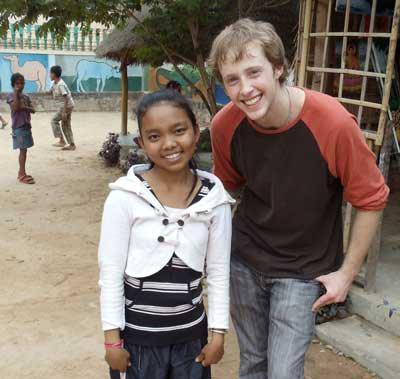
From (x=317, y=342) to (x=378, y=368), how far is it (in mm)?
455

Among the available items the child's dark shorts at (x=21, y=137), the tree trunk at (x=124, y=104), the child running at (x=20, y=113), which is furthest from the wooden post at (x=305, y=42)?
the tree trunk at (x=124, y=104)

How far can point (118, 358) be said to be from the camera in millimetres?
1745

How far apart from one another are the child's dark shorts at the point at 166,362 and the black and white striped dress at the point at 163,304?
0.03m

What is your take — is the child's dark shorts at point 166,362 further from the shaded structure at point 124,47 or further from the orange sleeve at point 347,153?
the shaded structure at point 124,47

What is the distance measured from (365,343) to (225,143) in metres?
1.89

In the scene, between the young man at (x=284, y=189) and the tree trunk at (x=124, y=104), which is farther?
the tree trunk at (x=124, y=104)

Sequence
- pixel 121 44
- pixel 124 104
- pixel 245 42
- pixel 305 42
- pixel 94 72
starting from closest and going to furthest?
pixel 245 42, pixel 305 42, pixel 121 44, pixel 124 104, pixel 94 72

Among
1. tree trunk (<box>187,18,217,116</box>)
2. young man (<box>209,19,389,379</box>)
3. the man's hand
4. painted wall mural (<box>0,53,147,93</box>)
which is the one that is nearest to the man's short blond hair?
young man (<box>209,19,389,379</box>)

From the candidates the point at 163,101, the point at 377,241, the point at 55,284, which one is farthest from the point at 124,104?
the point at 163,101

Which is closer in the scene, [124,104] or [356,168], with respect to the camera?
[356,168]

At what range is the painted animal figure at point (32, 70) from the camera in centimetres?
1869

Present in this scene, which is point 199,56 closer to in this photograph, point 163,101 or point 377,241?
point 377,241

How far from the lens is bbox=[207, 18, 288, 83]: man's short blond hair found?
163cm

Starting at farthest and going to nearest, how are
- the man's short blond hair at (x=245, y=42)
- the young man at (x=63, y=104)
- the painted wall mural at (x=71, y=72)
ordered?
the painted wall mural at (x=71, y=72) < the young man at (x=63, y=104) < the man's short blond hair at (x=245, y=42)
